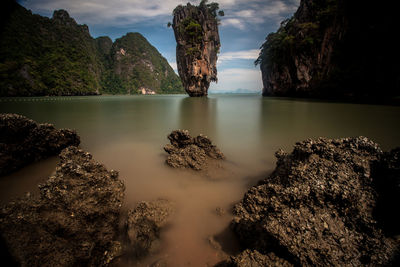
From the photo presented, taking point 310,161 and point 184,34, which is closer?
point 310,161

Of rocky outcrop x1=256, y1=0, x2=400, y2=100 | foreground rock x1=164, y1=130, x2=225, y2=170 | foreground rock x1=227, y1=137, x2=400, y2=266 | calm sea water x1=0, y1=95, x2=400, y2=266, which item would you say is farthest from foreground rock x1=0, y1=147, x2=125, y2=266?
rocky outcrop x1=256, y1=0, x2=400, y2=100

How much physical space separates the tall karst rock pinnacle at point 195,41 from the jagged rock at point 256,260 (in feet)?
115

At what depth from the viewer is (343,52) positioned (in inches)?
829

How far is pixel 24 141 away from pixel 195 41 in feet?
114

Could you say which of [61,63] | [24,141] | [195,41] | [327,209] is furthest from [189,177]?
[61,63]

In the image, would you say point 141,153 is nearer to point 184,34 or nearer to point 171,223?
point 171,223

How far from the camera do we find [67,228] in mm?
1800

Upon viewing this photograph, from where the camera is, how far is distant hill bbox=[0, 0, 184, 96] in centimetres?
4224

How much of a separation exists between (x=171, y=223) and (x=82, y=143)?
5.18m

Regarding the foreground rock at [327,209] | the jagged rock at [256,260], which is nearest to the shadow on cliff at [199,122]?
→ the foreground rock at [327,209]

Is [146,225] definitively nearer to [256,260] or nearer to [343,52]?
[256,260]

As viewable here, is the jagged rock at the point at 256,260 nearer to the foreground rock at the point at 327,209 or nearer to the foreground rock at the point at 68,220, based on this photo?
the foreground rock at the point at 327,209

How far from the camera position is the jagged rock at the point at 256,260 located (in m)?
1.53

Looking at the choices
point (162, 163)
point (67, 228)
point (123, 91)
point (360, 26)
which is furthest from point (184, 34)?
point (123, 91)
